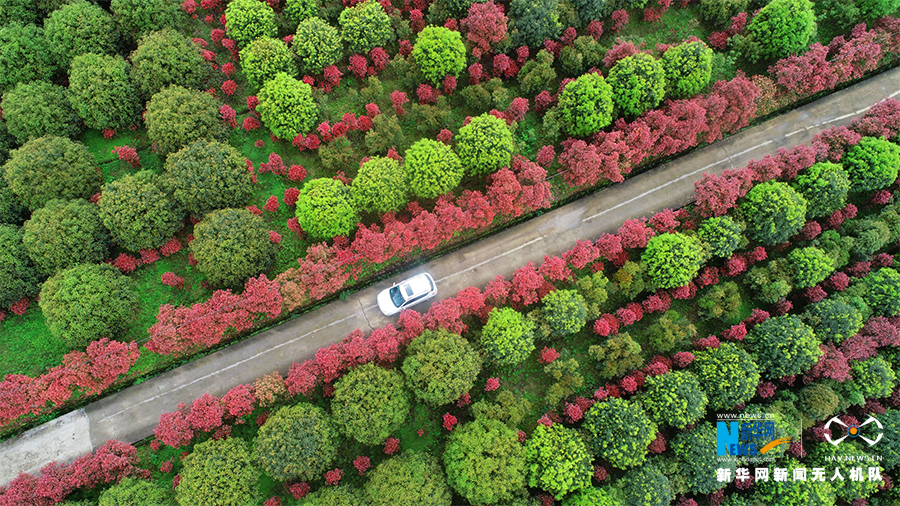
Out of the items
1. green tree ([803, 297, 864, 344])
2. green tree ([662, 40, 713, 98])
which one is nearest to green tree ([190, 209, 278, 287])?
green tree ([662, 40, 713, 98])

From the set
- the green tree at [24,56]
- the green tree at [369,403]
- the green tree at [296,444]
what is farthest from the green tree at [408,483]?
the green tree at [24,56]

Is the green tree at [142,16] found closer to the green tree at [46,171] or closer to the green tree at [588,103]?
the green tree at [46,171]

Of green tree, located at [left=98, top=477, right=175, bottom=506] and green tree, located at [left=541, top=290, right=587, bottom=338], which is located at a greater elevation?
green tree, located at [left=541, top=290, right=587, bottom=338]

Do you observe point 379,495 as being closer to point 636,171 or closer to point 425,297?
point 425,297

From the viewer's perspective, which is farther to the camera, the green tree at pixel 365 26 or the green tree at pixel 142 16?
the green tree at pixel 365 26

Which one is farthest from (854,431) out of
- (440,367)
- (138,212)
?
(138,212)

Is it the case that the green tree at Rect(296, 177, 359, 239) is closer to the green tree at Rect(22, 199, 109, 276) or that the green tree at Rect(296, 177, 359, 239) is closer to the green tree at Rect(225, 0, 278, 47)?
the green tree at Rect(22, 199, 109, 276)

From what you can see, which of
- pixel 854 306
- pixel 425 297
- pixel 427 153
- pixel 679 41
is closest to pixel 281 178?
pixel 427 153
